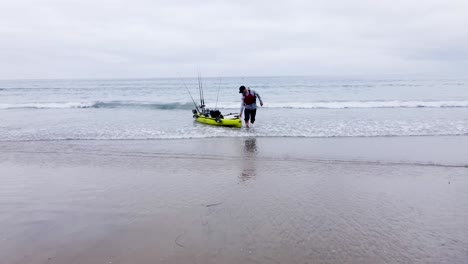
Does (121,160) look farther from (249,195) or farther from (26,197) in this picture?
(249,195)

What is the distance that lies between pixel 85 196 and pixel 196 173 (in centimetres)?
226

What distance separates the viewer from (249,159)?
848cm

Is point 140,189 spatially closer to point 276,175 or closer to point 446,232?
point 276,175

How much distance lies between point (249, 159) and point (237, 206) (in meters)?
3.36

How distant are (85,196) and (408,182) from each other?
593 centimetres

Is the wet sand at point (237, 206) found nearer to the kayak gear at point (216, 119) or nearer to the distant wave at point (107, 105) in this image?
the kayak gear at point (216, 119)

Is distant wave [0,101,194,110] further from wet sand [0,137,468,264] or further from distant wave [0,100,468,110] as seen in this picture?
wet sand [0,137,468,264]

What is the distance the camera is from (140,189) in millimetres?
6137

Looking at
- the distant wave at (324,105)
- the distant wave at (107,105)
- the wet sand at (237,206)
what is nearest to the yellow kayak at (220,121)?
the wet sand at (237,206)

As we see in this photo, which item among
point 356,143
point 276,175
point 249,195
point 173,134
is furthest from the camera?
point 173,134

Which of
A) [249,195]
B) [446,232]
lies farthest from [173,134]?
[446,232]

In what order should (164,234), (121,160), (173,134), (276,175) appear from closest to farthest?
(164,234) → (276,175) → (121,160) → (173,134)

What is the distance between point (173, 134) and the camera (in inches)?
490

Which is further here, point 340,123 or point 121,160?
point 340,123
